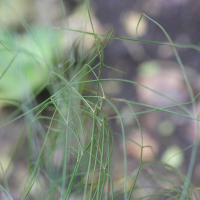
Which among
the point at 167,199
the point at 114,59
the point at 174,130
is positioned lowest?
the point at 167,199

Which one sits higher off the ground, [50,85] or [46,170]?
[50,85]

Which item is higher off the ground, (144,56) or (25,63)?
(144,56)

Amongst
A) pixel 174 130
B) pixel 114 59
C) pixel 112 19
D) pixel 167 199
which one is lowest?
pixel 167 199

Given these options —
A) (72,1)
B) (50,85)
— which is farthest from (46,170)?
(72,1)

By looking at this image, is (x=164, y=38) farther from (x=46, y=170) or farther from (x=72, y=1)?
(x=46, y=170)

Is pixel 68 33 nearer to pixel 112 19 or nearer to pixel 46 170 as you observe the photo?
pixel 112 19

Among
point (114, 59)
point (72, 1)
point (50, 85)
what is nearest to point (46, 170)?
A: point (50, 85)
